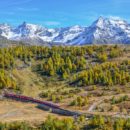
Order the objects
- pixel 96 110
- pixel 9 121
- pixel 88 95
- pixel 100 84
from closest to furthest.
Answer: pixel 9 121 < pixel 96 110 < pixel 88 95 < pixel 100 84

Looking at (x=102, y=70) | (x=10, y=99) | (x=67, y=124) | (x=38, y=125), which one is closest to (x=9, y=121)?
(x=38, y=125)

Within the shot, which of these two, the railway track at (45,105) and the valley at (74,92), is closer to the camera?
the valley at (74,92)

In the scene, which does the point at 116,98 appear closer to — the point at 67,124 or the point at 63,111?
the point at 63,111

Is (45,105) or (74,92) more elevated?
(74,92)

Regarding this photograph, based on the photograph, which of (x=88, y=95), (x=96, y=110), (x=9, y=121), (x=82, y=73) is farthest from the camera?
(x=82, y=73)

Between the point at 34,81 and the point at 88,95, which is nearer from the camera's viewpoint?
the point at 88,95

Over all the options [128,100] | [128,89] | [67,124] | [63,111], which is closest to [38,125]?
[67,124]

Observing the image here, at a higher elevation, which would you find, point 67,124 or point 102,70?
point 102,70

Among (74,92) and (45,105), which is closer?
(45,105)

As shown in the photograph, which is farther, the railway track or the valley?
the railway track
